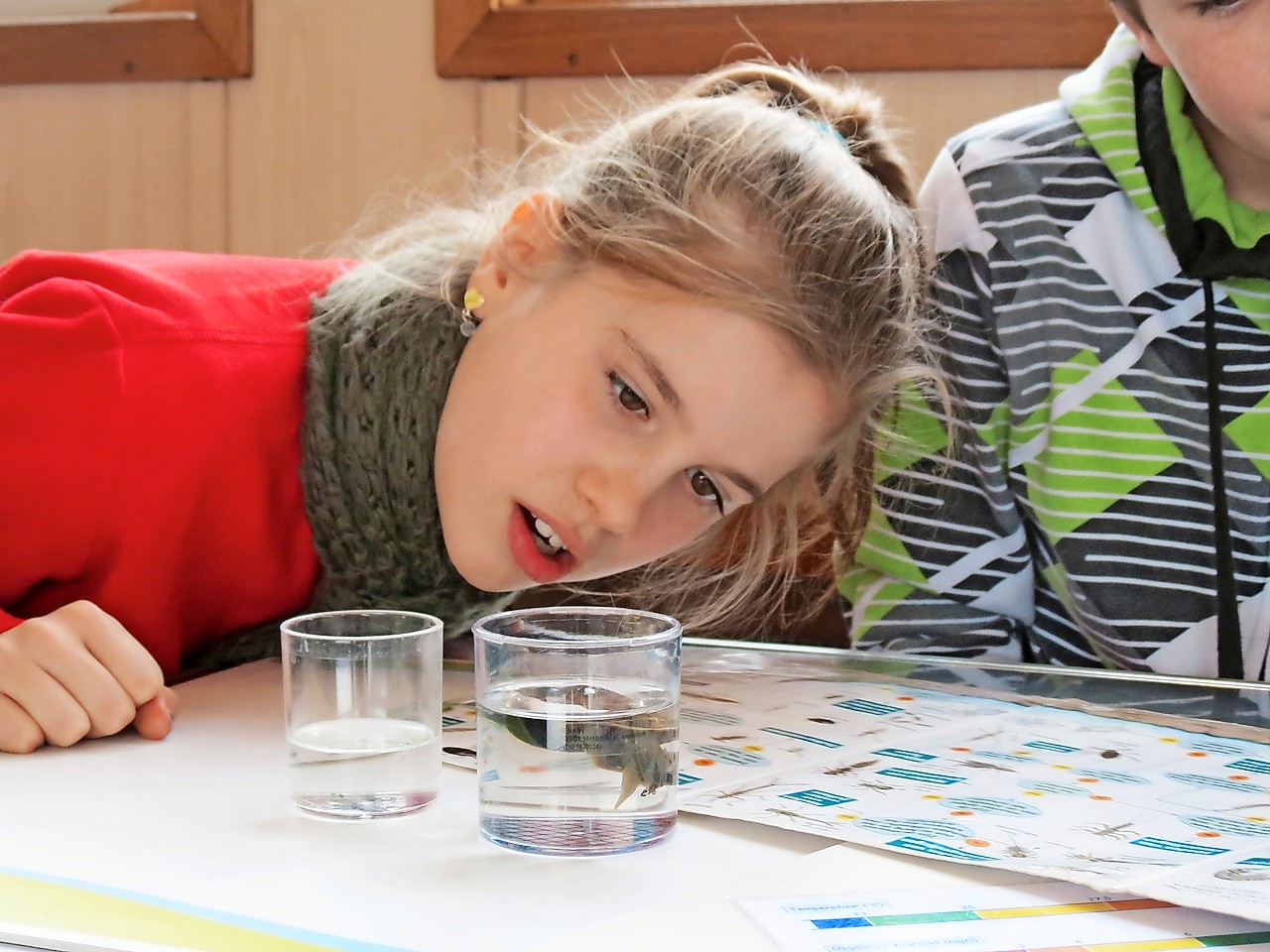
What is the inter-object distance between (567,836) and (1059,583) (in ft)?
2.36

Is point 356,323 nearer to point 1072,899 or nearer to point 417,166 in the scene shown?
point 417,166

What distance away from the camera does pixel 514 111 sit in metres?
1.50

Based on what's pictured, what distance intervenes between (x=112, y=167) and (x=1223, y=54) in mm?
1297

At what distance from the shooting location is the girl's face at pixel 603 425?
2.89ft

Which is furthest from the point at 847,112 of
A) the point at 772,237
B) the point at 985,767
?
the point at 985,767

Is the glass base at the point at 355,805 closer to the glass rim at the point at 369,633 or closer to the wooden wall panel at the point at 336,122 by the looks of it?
the glass rim at the point at 369,633

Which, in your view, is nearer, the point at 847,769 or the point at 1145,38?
the point at 847,769

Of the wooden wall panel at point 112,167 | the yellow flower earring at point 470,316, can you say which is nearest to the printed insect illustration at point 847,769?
the yellow flower earring at point 470,316

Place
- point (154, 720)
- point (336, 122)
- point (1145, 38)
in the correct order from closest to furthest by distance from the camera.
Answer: point (154, 720), point (1145, 38), point (336, 122)

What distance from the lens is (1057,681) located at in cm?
88

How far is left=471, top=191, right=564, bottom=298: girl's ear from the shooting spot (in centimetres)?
99

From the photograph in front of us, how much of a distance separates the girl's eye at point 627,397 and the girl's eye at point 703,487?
0.22ft

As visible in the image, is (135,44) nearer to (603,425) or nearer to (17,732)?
(603,425)

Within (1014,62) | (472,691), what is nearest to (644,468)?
(472,691)
